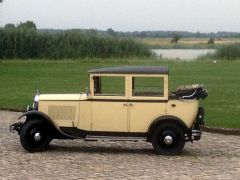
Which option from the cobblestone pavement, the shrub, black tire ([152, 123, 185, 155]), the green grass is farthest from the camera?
the shrub

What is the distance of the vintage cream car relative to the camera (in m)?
12.5

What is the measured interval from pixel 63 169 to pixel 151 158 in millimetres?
1981

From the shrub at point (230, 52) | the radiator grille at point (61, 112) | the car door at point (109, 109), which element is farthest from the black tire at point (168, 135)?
the shrub at point (230, 52)

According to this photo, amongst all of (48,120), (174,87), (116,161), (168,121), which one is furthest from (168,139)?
(174,87)

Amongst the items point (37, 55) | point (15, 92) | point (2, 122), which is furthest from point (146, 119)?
point (37, 55)

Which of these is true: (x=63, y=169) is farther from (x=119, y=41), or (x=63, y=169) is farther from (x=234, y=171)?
(x=119, y=41)

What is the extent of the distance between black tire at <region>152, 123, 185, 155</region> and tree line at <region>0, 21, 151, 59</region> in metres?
46.1

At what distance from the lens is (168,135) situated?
1238 centimetres

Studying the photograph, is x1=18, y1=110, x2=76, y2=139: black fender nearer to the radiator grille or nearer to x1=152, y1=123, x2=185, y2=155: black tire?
the radiator grille

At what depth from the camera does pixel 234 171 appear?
36.1 feet

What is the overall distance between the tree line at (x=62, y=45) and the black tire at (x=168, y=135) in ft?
151

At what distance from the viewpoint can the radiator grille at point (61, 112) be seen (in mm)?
12822

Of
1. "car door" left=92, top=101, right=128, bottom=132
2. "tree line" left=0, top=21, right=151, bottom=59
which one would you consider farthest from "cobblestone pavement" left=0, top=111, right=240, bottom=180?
"tree line" left=0, top=21, right=151, bottom=59

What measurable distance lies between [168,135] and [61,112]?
221cm
